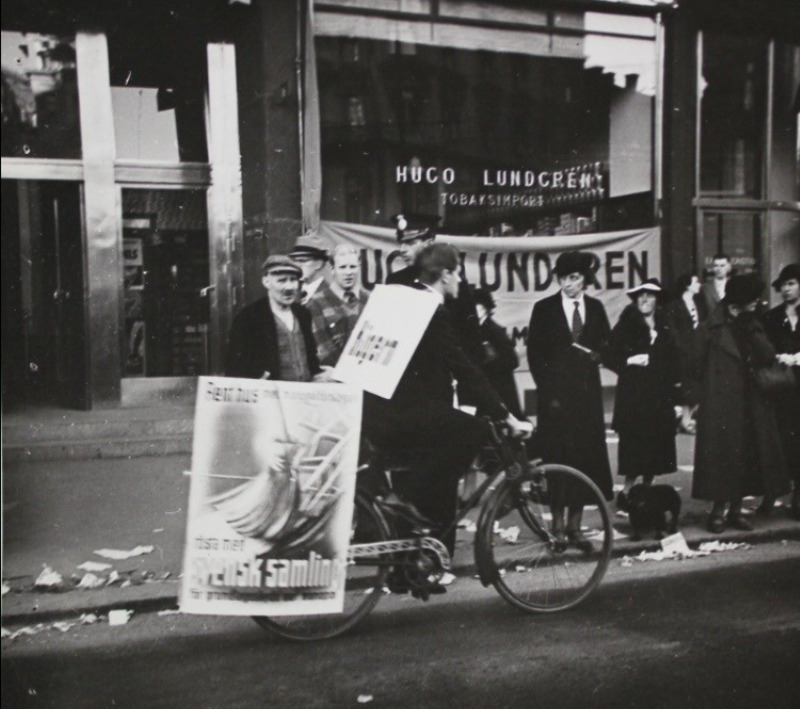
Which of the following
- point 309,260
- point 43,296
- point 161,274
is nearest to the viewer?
point 309,260

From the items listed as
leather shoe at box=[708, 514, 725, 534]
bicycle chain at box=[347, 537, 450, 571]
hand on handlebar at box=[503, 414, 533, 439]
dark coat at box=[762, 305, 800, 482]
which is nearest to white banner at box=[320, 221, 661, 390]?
dark coat at box=[762, 305, 800, 482]

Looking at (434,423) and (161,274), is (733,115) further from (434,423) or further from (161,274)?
(434,423)

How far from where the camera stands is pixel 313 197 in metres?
8.90

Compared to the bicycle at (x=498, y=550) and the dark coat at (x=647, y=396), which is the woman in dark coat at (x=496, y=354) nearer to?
the dark coat at (x=647, y=396)

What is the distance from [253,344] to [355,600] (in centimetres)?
145

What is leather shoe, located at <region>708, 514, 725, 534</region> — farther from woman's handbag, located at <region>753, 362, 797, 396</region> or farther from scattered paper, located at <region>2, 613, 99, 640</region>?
scattered paper, located at <region>2, 613, 99, 640</region>

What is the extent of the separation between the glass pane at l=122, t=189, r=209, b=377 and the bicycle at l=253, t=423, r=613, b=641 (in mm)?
4892

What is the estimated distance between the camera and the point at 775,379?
6.59 m

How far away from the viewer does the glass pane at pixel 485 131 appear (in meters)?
9.04

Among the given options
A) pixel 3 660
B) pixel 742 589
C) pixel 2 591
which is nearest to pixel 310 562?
pixel 3 660

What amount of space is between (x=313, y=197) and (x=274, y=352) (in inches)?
164

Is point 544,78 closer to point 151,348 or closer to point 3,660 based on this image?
point 151,348

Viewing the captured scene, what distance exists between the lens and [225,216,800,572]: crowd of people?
4730 mm

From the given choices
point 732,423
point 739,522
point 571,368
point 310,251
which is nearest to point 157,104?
point 310,251
